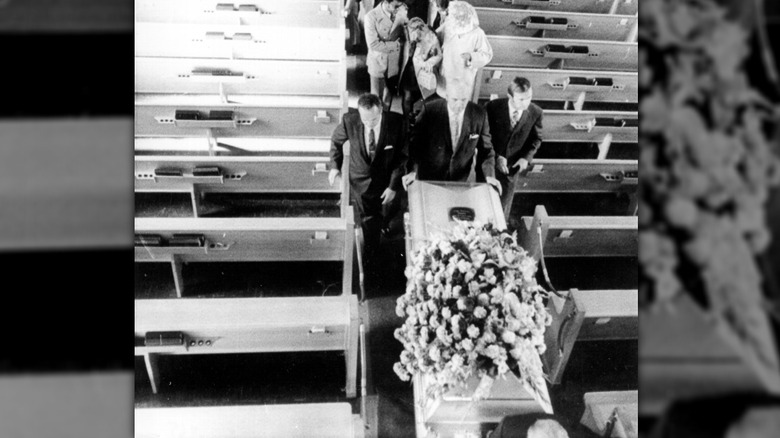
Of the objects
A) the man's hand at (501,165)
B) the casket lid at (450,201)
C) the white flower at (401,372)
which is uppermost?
the man's hand at (501,165)

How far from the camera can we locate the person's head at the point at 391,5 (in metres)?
2.09

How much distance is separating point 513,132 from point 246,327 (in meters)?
1.06

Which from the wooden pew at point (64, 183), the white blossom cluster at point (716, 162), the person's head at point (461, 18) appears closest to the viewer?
the white blossom cluster at point (716, 162)

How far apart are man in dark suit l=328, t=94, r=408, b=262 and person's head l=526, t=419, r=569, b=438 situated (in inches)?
29.3

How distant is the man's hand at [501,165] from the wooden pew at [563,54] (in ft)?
0.98

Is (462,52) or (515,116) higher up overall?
(462,52)

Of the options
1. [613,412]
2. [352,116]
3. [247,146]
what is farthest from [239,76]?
[613,412]

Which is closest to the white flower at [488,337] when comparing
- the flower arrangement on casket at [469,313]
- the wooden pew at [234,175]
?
the flower arrangement on casket at [469,313]

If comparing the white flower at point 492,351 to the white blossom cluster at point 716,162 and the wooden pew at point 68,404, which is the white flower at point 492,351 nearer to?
the white blossom cluster at point 716,162

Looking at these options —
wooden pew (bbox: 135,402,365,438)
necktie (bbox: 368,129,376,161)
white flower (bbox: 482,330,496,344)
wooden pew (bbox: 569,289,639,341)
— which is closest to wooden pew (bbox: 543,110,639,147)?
wooden pew (bbox: 569,289,639,341)

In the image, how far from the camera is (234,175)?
2.17m

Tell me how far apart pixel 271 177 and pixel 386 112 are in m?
0.42

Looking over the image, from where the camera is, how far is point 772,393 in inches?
73.5

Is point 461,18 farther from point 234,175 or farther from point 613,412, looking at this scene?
point 613,412
